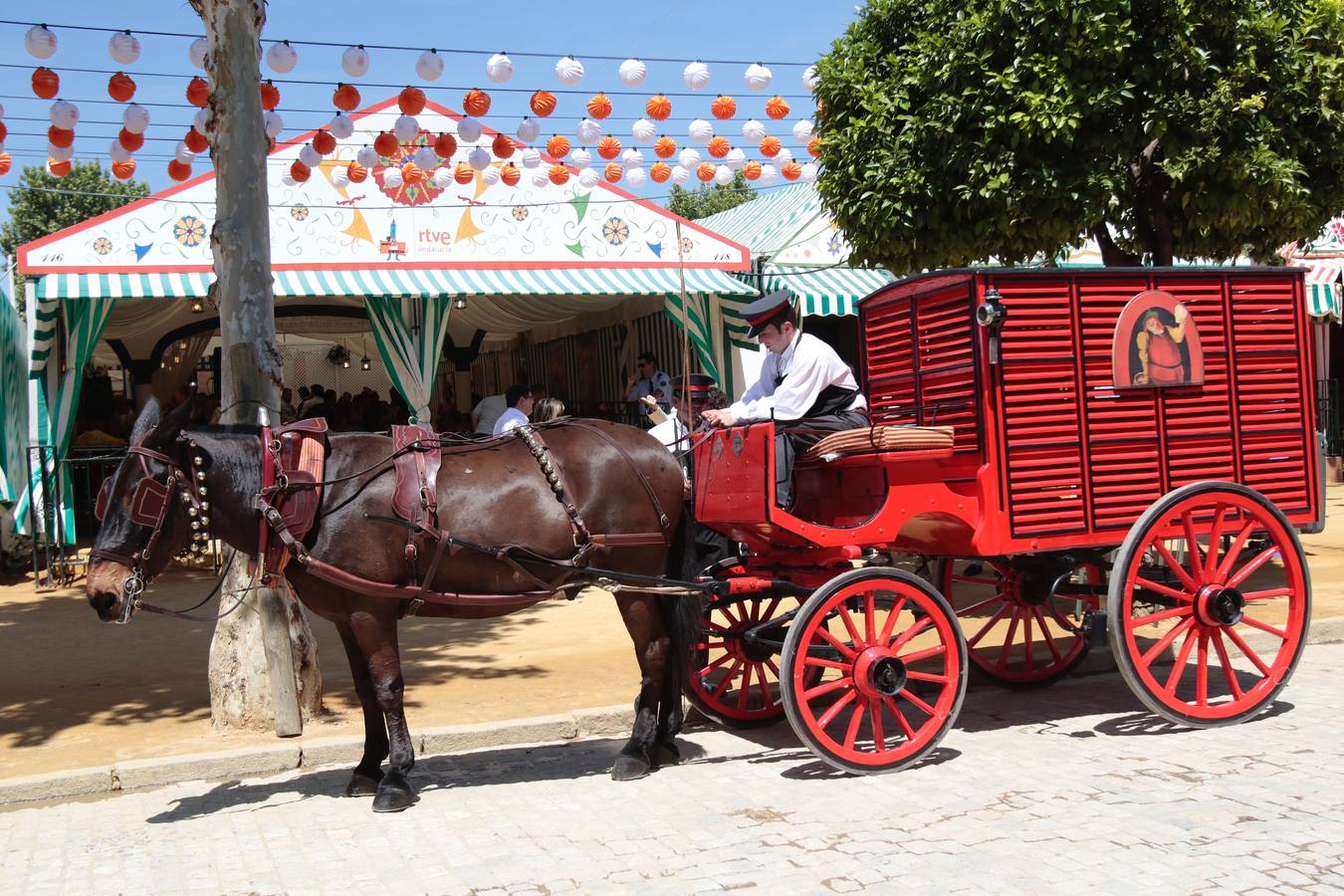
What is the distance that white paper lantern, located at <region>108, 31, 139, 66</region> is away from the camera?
1034cm

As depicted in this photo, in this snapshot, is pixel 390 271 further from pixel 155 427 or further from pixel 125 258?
pixel 155 427

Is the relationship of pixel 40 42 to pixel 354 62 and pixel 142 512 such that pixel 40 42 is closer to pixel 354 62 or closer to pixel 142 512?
pixel 354 62

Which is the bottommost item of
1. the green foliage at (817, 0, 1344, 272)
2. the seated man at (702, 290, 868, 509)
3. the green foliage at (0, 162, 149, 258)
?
the seated man at (702, 290, 868, 509)

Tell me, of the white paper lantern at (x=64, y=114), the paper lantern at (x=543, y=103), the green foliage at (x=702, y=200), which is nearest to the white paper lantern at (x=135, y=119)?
the white paper lantern at (x=64, y=114)

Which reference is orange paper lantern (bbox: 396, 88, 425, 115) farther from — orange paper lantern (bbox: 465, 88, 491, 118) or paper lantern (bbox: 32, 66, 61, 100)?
paper lantern (bbox: 32, 66, 61, 100)

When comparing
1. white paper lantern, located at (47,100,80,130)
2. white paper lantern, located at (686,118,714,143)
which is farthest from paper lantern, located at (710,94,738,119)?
white paper lantern, located at (47,100,80,130)

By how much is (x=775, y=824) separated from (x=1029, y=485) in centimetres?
207

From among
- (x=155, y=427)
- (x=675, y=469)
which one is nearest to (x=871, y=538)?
(x=675, y=469)

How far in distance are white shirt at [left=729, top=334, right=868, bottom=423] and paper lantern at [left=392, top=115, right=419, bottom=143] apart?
800cm

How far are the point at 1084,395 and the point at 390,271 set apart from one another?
9.93 metres

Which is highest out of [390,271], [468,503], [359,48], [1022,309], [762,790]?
[359,48]

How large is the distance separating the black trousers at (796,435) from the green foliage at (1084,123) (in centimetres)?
372

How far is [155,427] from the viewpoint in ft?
16.3

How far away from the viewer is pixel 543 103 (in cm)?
1240
